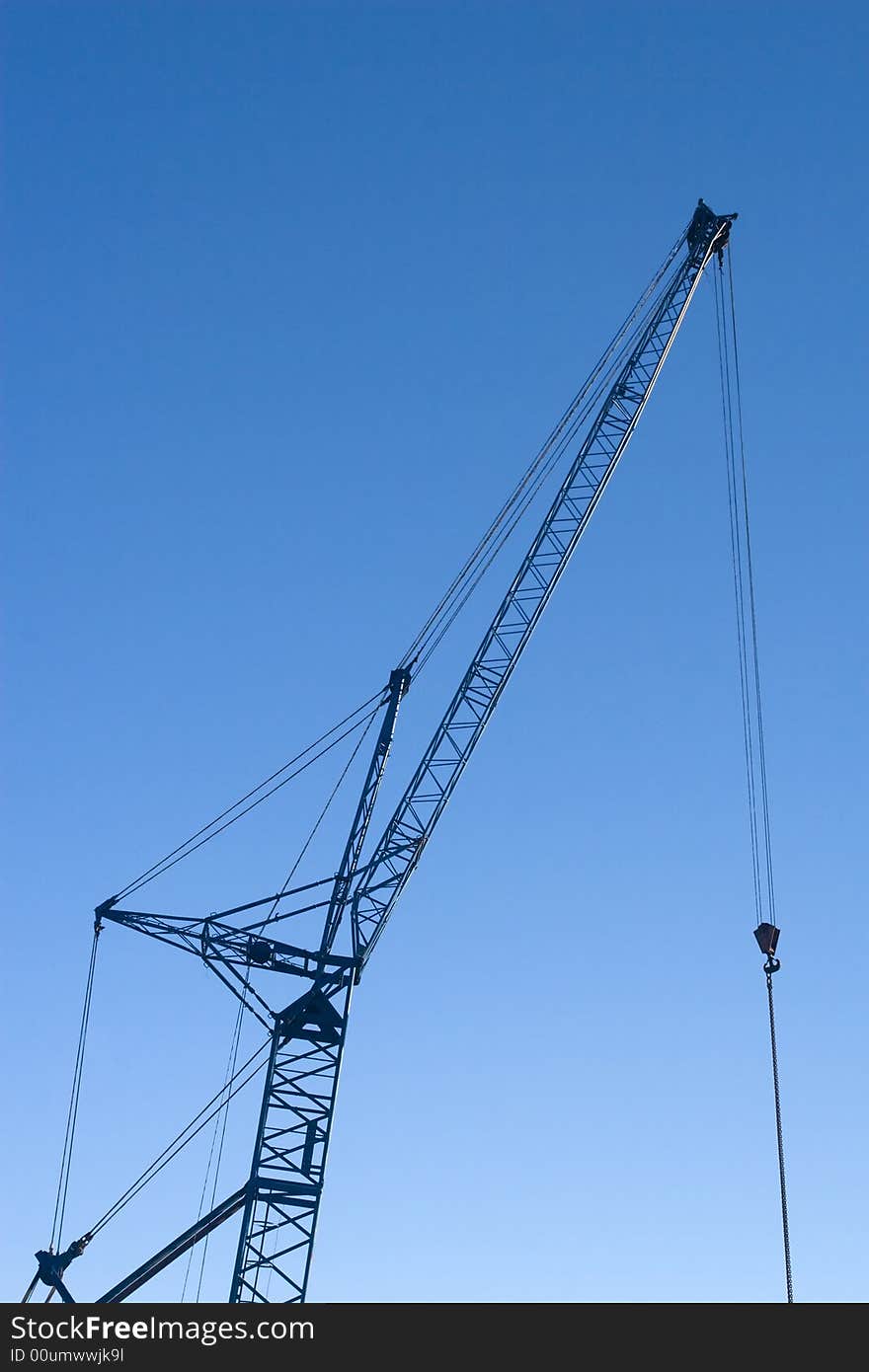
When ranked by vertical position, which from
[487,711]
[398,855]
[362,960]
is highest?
[487,711]

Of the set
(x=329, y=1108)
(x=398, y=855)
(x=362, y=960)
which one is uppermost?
(x=398, y=855)

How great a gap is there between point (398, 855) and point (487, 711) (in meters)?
6.96

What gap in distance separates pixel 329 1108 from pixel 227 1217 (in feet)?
18.9

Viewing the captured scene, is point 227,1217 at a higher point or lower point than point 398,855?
lower

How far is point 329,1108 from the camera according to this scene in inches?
2283
